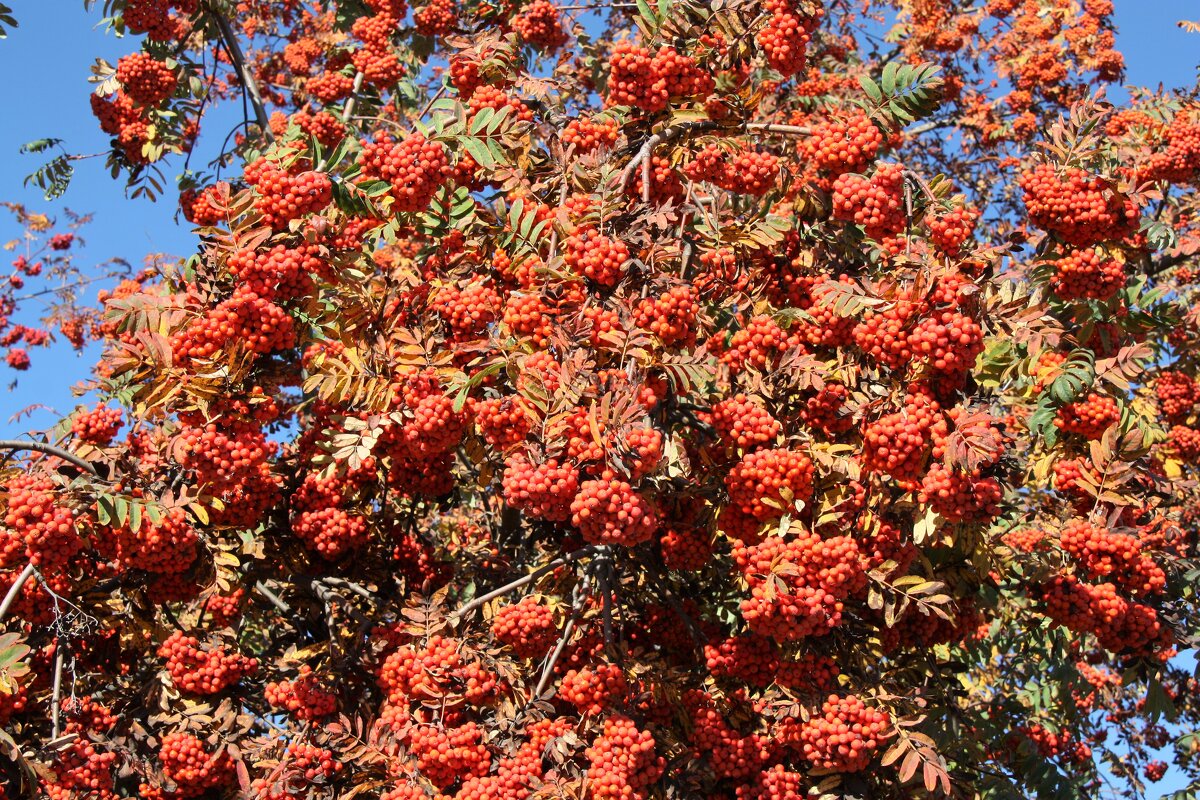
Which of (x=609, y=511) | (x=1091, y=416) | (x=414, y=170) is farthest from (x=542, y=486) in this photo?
(x=1091, y=416)

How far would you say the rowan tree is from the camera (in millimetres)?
4305

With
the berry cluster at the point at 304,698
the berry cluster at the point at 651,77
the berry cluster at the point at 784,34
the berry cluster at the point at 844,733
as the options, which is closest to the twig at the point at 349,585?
the berry cluster at the point at 304,698

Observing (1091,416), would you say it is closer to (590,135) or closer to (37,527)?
(590,135)

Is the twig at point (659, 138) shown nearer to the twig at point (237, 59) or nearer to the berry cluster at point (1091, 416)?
the berry cluster at point (1091, 416)

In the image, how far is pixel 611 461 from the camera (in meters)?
3.89

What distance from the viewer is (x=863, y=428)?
4469 mm

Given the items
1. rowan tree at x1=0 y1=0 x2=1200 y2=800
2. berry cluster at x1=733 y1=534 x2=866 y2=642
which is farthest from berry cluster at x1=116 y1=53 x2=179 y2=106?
berry cluster at x1=733 y1=534 x2=866 y2=642

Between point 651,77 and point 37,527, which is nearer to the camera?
point 37,527

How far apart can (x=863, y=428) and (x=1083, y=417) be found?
1.42m

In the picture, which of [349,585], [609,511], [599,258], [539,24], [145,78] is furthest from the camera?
[145,78]

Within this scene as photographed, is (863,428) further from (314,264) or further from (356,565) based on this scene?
(356,565)

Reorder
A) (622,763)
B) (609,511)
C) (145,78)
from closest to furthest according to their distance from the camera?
(609,511), (622,763), (145,78)

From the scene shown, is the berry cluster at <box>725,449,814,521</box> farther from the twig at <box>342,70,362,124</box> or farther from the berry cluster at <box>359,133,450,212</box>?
the twig at <box>342,70,362,124</box>

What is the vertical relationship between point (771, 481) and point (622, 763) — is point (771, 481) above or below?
above
